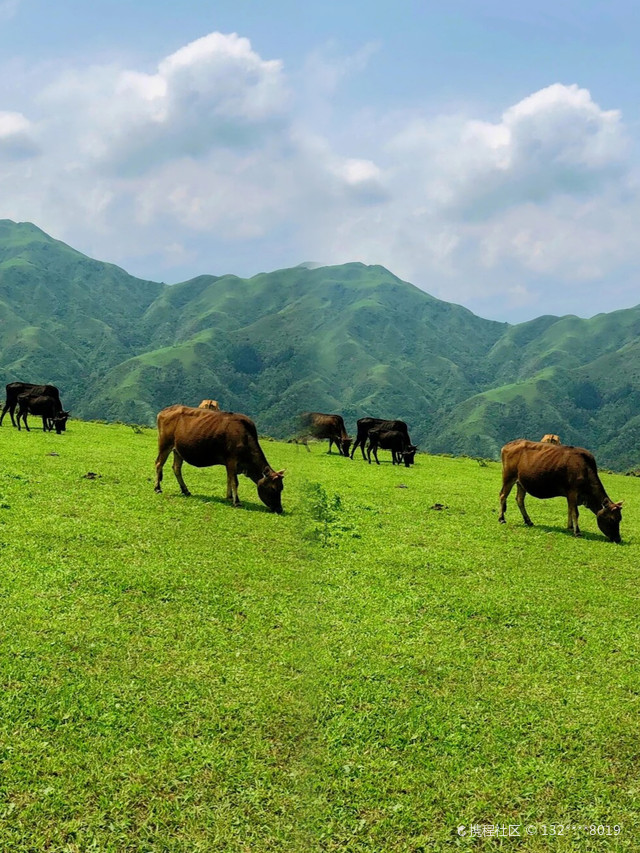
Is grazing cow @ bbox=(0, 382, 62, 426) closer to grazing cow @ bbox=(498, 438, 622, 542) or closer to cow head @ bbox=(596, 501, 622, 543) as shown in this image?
grazing cow @ bbox=(498, 438, 622, 542)

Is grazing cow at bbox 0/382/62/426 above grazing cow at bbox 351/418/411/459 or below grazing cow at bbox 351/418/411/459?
above

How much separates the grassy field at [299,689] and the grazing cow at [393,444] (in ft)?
64.1

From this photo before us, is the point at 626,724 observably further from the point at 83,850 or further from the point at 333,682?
the point at 83,850

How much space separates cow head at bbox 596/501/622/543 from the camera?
15.4 m

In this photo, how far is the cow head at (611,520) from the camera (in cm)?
1535

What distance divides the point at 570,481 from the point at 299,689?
37.9ft

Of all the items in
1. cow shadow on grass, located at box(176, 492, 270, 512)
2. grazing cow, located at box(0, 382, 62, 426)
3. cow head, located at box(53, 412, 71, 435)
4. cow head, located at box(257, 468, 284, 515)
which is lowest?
cow shadow on grass, located at box(176, 492, 270, 512)

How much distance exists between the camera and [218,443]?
50.4ft

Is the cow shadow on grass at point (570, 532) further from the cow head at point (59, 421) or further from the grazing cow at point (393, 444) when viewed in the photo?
the cow head at point (59, 421)

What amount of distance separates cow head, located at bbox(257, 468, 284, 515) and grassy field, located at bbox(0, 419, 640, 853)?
2.19 m

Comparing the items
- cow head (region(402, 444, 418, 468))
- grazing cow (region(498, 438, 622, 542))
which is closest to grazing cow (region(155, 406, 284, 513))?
grazing cow (region(498, 438, 622, 542))

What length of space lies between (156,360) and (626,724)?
19151cm

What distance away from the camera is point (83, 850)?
4.18 metres

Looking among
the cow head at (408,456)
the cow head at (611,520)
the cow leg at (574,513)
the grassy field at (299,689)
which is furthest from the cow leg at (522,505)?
the cow head at (408,456)
